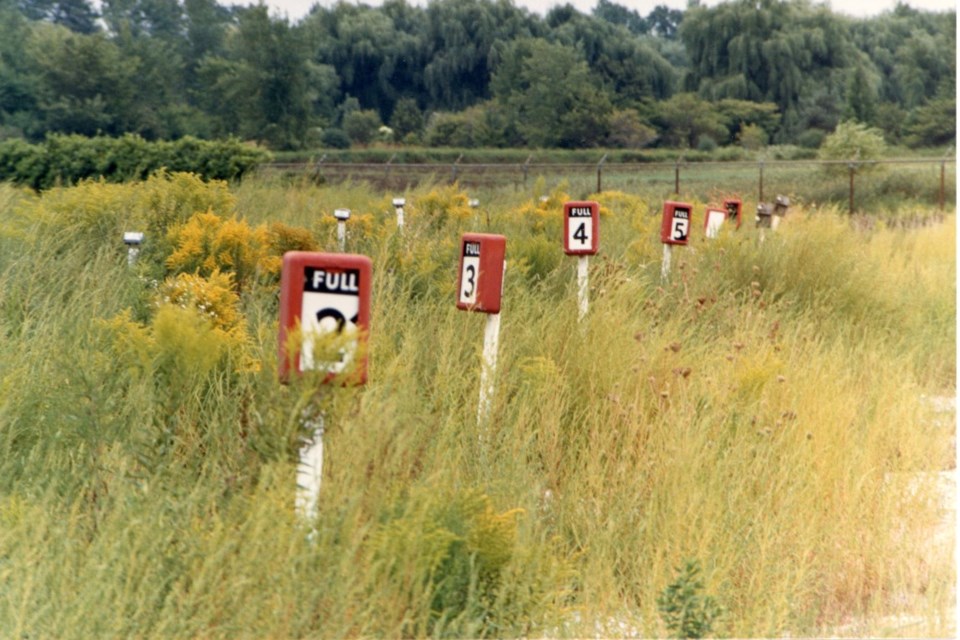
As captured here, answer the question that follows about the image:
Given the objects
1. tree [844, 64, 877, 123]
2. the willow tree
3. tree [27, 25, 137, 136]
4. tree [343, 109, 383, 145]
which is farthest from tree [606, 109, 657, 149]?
tree [27, 25, 137, 136]

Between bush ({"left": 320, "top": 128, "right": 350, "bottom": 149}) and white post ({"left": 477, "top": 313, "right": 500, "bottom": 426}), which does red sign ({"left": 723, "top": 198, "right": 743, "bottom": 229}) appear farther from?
bush ({"left": 320, "top": 128, "right": 350, "bottom": 149})

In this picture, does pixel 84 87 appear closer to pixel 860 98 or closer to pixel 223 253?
pixel 860 98

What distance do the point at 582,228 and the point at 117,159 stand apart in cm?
2036

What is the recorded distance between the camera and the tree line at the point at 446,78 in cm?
5841

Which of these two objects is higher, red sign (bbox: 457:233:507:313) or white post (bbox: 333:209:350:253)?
white post (bbox: 333:209:350:253)

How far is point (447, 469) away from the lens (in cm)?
475

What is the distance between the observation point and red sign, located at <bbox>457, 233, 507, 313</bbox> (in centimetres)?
586

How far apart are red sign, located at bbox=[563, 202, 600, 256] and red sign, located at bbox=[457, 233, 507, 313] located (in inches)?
90.7

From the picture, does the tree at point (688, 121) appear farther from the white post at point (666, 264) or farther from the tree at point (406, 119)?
the white post at point (666, 264)

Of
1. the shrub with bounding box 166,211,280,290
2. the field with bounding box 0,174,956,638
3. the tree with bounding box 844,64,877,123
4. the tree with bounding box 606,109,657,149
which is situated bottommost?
the field with bounding box 0,174,956,638

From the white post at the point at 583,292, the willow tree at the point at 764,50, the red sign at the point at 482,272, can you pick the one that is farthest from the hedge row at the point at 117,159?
the willow tree at the point at 764,50

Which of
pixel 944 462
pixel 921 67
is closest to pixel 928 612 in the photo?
pixel 944 462

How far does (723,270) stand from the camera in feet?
35.2

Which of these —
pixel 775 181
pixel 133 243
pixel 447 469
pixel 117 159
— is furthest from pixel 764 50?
pixel 447 469
